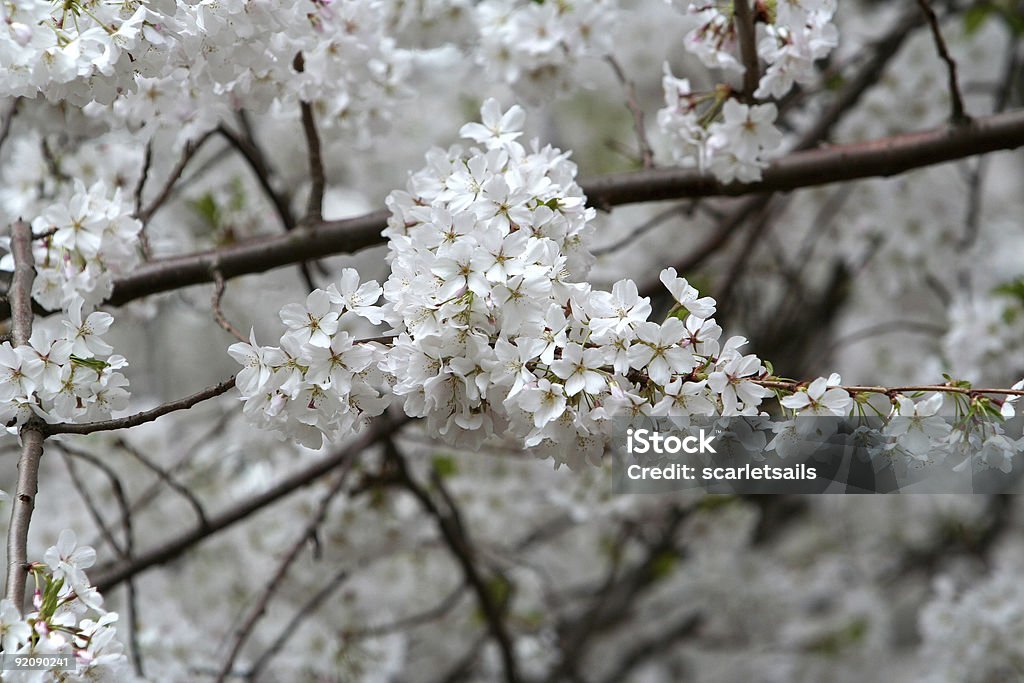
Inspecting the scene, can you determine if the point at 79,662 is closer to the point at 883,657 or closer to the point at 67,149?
the point at 67,149

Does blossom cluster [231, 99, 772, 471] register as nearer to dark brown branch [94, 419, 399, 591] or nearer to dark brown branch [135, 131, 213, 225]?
dark brown branch [135, 131, 213, 225]

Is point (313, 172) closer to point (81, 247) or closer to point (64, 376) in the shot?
point (81, 247)

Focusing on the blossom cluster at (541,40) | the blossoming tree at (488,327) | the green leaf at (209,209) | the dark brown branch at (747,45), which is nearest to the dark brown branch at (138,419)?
the blossoming tree at (488,327)

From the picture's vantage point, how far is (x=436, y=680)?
461 centimetres

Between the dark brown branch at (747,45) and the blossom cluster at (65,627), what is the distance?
1.42 metres

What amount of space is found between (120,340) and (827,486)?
6.65 m

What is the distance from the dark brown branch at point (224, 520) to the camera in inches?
95.4

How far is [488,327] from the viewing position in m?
1.34

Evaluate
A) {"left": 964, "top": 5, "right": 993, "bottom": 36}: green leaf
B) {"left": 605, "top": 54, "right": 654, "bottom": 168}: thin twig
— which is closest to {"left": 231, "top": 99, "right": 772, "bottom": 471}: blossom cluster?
{"left": 605, "top": 54, "right": 654, "bottom": 168}: thin twig

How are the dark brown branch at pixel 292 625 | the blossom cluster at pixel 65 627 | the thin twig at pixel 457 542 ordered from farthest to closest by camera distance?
the thin twig at pixel 457 542, the dark brown branch at pixel 292 625, the blossom cluster at pixel 65 627

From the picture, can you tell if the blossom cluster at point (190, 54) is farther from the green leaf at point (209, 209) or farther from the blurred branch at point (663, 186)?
the green leaf at point (209, 209)

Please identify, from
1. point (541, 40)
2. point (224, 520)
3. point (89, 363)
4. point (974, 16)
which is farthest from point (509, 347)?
point (974, 16)

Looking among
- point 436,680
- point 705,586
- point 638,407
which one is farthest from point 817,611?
point 638,407

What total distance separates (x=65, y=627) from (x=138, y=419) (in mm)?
278
